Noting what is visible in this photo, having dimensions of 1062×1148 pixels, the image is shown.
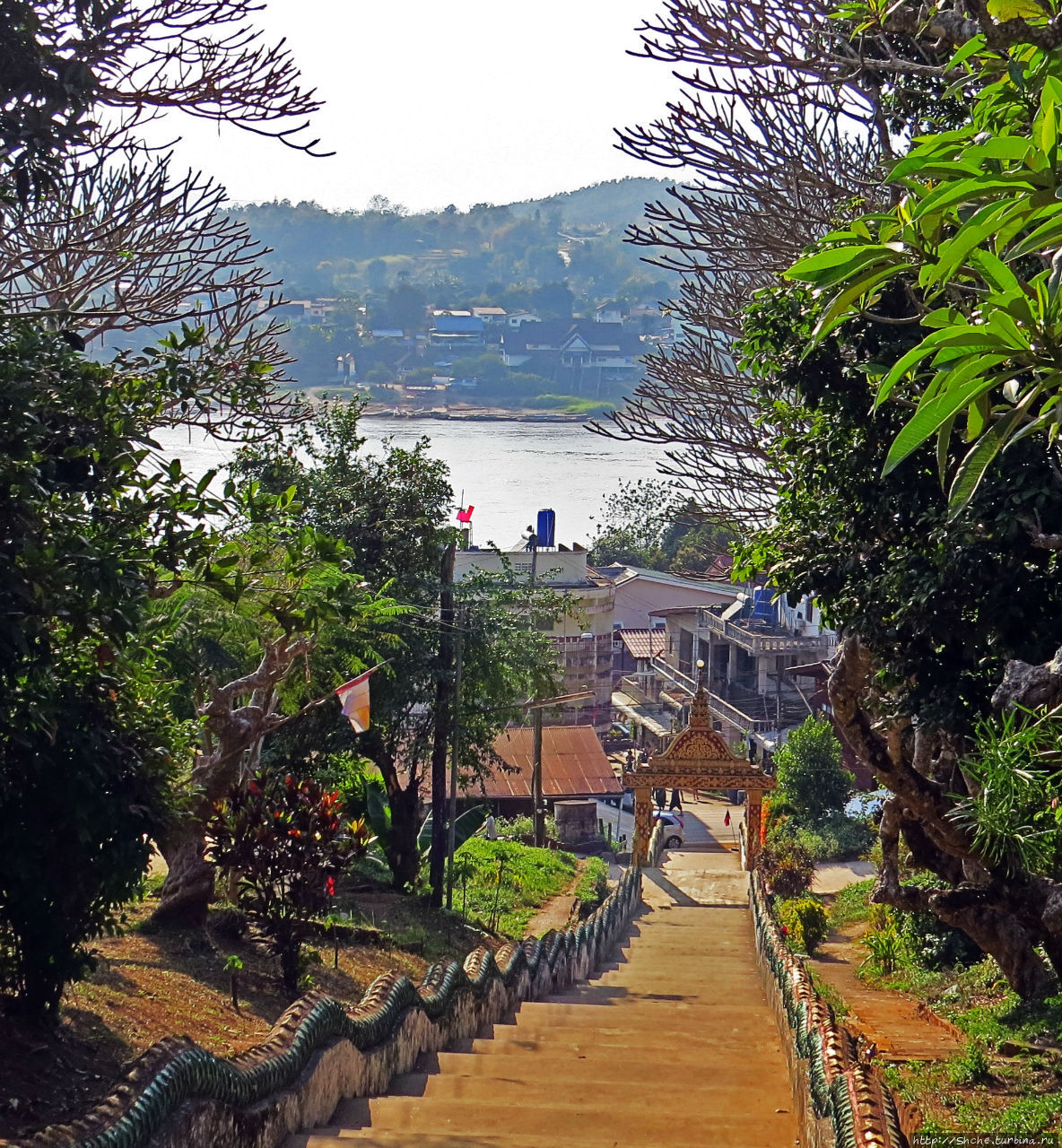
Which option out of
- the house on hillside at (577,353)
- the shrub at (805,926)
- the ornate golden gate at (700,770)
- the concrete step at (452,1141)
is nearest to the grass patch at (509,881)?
the ornate golden gate at (700,770)

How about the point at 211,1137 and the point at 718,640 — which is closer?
the point at 211,1137

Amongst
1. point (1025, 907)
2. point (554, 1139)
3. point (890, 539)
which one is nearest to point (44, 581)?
point (554, 1139)

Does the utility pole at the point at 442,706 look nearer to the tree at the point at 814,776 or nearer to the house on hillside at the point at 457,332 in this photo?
the tree at the point at 814,776

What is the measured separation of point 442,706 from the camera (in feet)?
55.9

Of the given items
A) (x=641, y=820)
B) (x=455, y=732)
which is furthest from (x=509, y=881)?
(x=455, y=732)

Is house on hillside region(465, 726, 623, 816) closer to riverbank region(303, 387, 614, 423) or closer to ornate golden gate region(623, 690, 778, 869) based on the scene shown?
ornate golden gate region(623, 690, 778, 869)

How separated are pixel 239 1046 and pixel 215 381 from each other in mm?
3480

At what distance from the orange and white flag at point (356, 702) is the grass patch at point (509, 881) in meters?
6.56

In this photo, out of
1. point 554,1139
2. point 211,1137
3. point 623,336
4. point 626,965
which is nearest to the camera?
point 211,1137

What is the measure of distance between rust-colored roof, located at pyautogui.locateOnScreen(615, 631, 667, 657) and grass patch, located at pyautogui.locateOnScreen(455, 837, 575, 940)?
24.0 m

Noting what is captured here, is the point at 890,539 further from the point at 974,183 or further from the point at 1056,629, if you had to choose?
the point at 974,183

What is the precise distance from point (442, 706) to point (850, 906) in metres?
6.90

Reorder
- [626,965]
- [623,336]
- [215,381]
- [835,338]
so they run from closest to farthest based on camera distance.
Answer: [215,381] < [835,338] < [626,965] < [623,336]

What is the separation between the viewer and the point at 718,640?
147 ft
